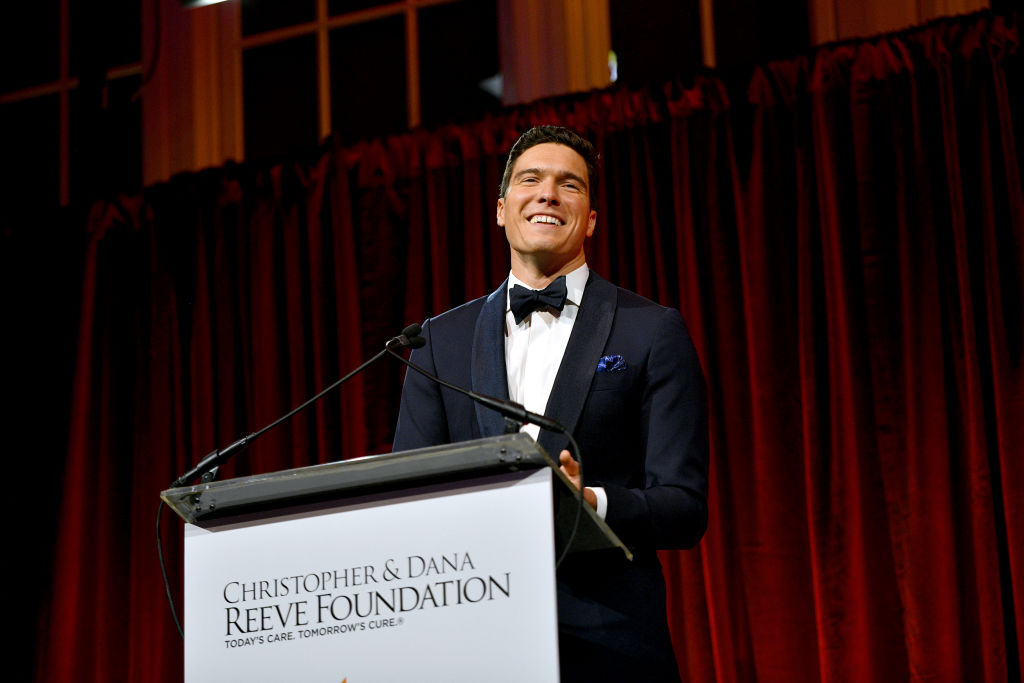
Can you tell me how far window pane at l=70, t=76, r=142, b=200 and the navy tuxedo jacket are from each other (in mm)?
2797

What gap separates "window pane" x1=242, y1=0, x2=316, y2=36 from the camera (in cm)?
460

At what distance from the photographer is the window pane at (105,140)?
15.1 ft

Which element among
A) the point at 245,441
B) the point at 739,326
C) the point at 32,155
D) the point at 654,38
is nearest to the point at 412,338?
the point at 245,441

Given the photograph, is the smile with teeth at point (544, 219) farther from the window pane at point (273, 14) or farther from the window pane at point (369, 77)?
the window pane at point (273, 14)

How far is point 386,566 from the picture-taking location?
1484 mm

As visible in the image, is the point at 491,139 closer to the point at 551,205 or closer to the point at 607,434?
the point at 551,205

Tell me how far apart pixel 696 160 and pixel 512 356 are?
183cm

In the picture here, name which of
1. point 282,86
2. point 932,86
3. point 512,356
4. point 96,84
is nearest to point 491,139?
point 282,86

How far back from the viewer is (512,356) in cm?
212

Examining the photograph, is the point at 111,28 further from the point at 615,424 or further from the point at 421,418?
the point at 615,424

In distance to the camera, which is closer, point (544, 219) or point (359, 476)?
point (359, 476)

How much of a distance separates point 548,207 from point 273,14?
284 centimetres

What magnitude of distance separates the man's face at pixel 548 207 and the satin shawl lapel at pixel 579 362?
11cm

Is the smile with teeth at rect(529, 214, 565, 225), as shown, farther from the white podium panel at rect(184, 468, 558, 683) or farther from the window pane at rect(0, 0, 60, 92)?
the window pane at rect(0, 0, 60, 92)
